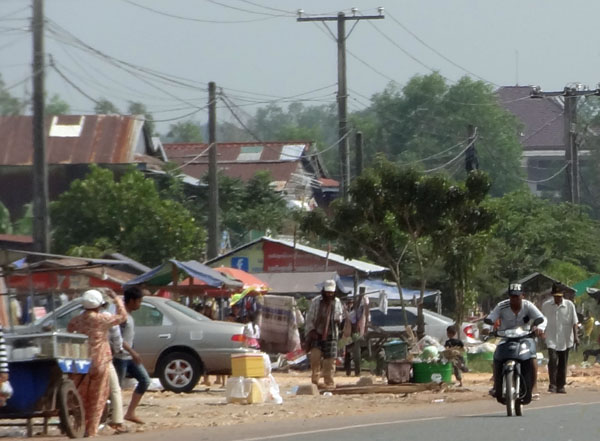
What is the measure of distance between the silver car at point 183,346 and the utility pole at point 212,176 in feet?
40.7

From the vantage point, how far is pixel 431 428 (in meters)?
14.3

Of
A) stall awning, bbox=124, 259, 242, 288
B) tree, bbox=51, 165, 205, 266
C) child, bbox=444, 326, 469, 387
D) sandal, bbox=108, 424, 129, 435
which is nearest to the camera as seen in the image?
sandal, bbox=108, 424, 129, 435

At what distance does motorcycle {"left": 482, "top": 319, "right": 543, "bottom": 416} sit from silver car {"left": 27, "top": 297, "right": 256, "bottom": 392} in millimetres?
5937

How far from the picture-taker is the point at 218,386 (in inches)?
934

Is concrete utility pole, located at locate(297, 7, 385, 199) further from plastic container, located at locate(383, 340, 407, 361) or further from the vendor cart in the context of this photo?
the vendor cart

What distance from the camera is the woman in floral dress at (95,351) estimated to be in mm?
14141

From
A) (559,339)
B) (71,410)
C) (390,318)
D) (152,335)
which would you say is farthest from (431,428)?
(390,318)

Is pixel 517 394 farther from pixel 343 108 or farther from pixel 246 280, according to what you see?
pixel 343 108

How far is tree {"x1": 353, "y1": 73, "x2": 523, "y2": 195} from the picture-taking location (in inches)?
3593

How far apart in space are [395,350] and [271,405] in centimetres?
723

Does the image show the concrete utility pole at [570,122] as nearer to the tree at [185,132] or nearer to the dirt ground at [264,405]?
the dirt ground at [264,405]

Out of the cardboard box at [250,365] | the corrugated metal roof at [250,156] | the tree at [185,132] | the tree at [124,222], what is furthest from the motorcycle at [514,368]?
the tree at [185,132]

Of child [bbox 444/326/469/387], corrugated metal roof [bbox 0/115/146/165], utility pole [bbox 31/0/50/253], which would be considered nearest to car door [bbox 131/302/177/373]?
utility pole [bbox 31/0/50/253]

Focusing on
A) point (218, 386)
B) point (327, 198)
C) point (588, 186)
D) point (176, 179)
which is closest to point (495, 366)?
point (218, 386)
